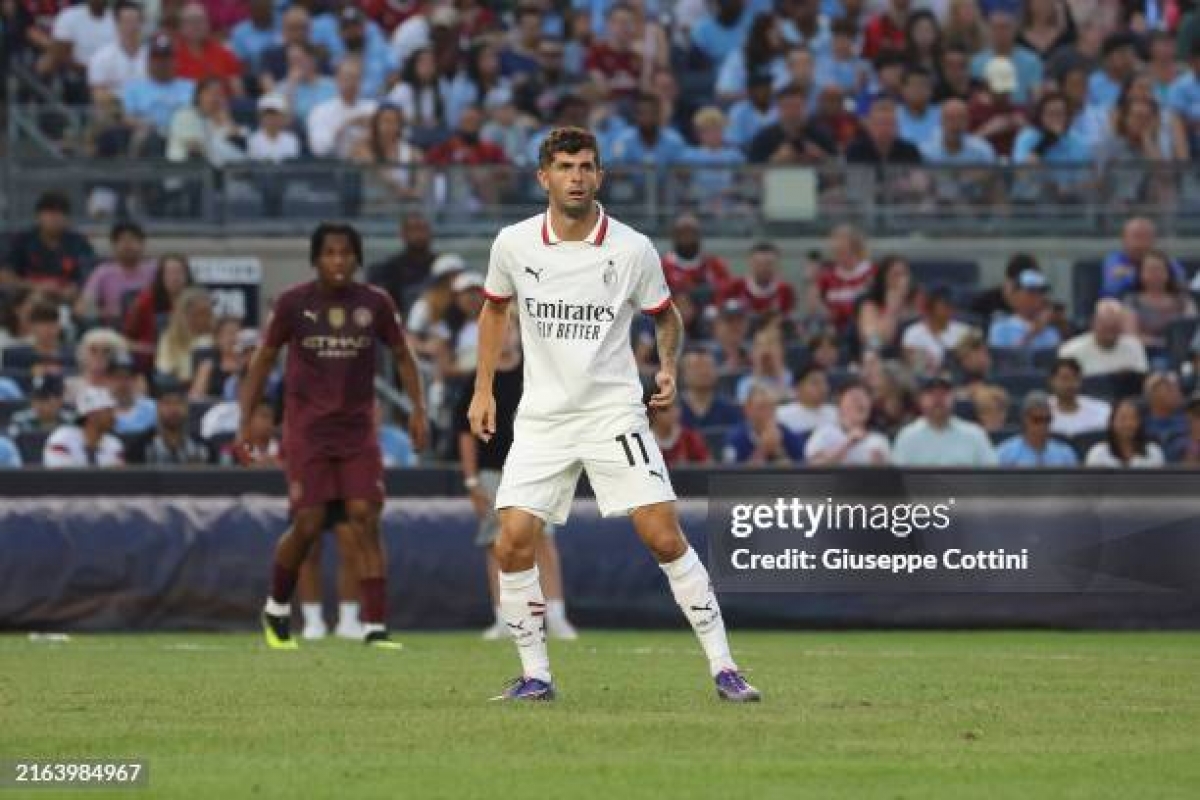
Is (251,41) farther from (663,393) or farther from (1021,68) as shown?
(663,393)

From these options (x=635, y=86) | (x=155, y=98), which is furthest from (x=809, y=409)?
(x=155, y=98)

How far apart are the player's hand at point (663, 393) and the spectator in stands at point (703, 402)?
920 centimetres

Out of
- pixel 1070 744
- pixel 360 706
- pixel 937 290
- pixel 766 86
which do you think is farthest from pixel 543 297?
pixel 766 86

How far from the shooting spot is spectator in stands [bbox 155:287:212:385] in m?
21.5

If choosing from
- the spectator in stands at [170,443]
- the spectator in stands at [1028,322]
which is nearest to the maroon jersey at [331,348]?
the spectator in stands at [170,443]

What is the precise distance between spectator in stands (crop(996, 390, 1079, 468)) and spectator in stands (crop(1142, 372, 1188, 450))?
1240 mm

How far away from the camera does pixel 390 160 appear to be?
23.8m

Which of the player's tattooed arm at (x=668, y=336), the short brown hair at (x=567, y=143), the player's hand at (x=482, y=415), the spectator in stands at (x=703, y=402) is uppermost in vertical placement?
the short brown hair at (x=567, y=143)

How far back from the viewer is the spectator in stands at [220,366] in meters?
20.9

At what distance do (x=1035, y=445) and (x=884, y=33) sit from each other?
8.01 meters

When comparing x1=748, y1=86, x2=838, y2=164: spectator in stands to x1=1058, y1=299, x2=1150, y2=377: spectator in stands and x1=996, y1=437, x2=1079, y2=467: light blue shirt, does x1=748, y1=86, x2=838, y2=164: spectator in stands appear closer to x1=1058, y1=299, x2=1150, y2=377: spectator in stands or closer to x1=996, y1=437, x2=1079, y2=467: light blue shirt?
x1=1058, y1=299, x2=1150, y2=377: spectator in stands

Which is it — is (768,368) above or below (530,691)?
above

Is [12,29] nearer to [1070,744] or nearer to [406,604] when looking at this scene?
[406,604]

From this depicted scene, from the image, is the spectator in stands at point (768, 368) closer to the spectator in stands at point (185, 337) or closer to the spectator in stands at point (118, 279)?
the spectator in stands at point (185, 337)
